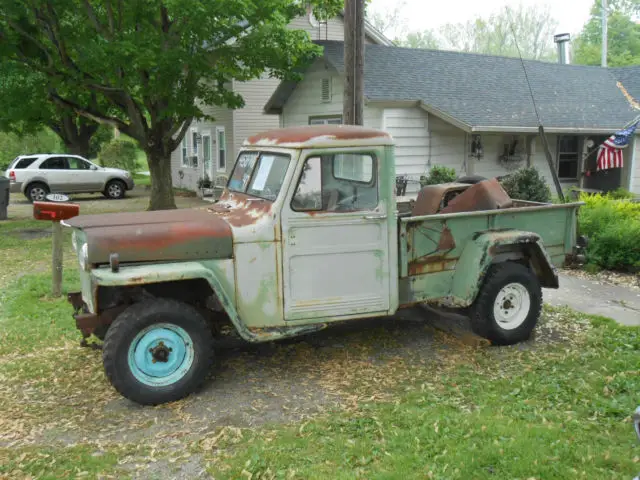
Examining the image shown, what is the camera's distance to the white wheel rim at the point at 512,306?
6.21m

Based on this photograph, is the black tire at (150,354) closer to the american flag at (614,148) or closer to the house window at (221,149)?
the american flag at (614,148)

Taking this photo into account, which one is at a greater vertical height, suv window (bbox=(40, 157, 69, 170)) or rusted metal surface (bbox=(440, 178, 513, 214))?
suv window (bbox=(40, 157, 69, 170))

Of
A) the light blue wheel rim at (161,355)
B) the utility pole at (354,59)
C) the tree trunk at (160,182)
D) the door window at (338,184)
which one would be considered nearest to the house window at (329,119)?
the tree trunk at (160,182)

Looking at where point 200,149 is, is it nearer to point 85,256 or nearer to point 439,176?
point 439,176

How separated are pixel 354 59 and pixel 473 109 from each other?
685 centimetres

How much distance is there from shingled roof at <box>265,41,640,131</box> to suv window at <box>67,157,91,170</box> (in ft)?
25.3

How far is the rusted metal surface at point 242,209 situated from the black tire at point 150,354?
0.83 metres

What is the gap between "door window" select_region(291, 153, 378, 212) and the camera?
5227mm

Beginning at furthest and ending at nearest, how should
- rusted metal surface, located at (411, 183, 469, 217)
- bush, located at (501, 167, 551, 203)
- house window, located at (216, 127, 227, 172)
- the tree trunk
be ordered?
house window, located at (216, 127, 227, 172) → the tree trunk → bush, located at (501, 167, 551, 203) → rusted metal surface, located at (411, 183, 469, 217)

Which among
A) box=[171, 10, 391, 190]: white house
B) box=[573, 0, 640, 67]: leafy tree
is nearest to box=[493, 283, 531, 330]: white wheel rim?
box=[171, 10, 391, 190]: white house

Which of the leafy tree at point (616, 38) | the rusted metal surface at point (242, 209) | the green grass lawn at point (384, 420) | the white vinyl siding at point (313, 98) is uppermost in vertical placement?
the leafy tree at point (616, 38)

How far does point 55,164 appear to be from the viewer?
2102 centimetres

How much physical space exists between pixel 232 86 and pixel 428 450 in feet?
58.9

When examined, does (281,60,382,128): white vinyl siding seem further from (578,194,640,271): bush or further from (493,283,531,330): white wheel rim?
(493,283,531,330): white wheel rim
